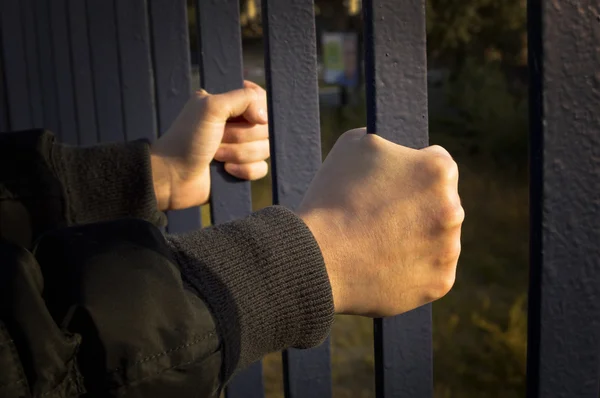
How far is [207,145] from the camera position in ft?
4.96

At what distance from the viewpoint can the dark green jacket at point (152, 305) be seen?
63 centimetres

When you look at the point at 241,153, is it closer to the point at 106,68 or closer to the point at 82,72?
the point at 106,68

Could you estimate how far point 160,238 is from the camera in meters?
0.74

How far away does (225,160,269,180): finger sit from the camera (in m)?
1.55

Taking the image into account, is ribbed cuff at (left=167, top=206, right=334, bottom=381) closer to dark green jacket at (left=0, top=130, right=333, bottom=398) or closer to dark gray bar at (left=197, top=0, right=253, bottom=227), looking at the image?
dark green jacket at (left=0, top=130, right=333, bottom=398)

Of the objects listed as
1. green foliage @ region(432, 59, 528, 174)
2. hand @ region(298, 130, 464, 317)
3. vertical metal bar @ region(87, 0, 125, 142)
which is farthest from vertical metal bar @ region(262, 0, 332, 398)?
green foliage @ region(432, 59, 528, 174)

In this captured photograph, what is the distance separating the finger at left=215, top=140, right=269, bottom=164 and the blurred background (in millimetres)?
1112

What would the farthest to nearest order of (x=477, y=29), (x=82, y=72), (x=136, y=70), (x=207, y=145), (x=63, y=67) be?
(x=477, y=29)
(x=63, y=67)
(x=82, y=72)
(x=136, y=70)
(x=207, y=145)

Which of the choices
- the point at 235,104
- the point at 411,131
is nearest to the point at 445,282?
the point at 411,131

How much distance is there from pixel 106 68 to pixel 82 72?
0.70 ft

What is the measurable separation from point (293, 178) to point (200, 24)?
1.50 feet

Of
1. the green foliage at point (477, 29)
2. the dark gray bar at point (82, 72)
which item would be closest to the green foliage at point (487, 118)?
the green foliage at point (477, 29)

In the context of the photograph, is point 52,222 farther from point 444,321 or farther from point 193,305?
point 444,321

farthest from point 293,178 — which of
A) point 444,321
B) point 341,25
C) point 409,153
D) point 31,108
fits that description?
point 341,25
